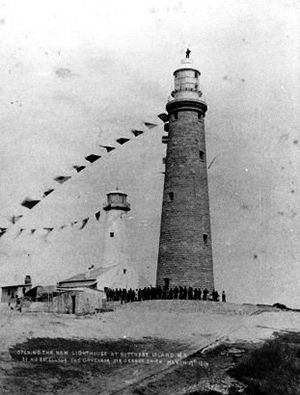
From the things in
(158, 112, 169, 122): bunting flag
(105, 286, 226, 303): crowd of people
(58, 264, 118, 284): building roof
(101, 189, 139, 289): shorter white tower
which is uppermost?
(158, 112, 169, 122): bunting flag

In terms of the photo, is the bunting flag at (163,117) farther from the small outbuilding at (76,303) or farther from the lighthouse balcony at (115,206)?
the lighthouse balcony at (115,206)

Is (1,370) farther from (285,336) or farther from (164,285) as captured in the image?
(164,285)

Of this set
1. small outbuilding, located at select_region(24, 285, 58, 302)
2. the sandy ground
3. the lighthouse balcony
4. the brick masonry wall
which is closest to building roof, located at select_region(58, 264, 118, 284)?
small outbuilding, located at select_region(24, 285, 58, 302)

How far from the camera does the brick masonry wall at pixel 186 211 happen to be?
28031 mm

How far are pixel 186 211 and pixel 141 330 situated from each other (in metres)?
9.94

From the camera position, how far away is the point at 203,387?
12641mm

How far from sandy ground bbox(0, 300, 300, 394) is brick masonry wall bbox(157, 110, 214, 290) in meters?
3.14

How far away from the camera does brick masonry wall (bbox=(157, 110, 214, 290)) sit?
92.0ft

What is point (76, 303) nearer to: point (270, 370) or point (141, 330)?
point (141, 330)

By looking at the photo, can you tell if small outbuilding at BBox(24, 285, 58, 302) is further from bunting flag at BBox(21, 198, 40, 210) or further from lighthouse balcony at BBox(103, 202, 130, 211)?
bunting flag at BBox(21, 198, 40, 210)

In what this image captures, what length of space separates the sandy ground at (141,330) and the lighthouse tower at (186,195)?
3.19 m

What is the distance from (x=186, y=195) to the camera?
28.6m

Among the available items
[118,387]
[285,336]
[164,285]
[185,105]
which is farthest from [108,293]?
[118,387]

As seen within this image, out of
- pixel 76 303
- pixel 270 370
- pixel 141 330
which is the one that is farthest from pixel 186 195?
pixel 270 370
